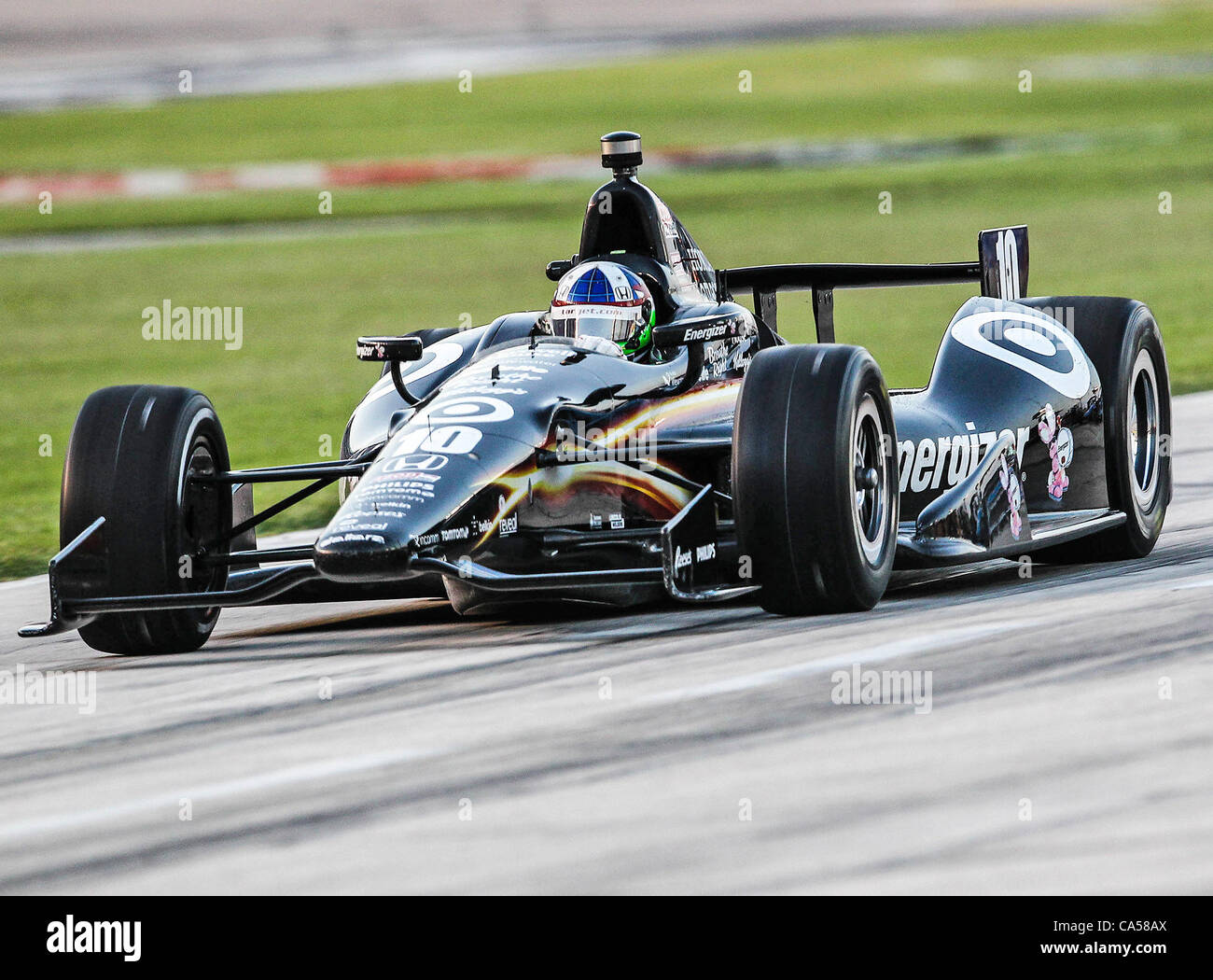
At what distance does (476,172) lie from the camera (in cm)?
4288

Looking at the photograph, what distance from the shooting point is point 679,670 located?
6.81 meters

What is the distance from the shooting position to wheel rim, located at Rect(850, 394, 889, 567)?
25.3ft

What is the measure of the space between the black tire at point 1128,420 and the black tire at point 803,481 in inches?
73.6

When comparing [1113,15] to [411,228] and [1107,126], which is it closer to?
[1107,126]

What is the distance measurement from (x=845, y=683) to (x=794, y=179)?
34.1 metres

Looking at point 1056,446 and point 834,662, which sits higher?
point 1056,446

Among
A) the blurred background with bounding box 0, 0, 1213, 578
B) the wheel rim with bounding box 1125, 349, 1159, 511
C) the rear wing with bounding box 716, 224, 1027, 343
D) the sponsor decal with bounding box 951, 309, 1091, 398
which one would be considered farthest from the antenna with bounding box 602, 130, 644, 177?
the blurred background with bounding box 0, 0, 1213, 578

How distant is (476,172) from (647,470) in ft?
116

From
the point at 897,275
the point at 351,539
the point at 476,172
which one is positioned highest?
the point at 476,172

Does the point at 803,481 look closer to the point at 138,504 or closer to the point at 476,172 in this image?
the point at 138,504

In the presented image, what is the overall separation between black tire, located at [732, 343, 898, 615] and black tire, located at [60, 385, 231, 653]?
81.8 inches

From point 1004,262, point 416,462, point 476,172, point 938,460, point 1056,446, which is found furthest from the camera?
point 476,172

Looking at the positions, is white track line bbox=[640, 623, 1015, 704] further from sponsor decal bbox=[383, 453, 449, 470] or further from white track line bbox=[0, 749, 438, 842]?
sponsor decal bbox=[383, 453, 449, 470]

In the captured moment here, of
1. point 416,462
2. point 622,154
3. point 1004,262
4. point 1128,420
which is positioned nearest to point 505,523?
point 416,462
